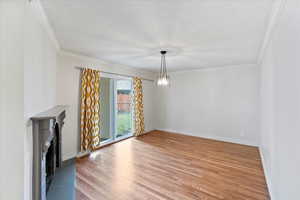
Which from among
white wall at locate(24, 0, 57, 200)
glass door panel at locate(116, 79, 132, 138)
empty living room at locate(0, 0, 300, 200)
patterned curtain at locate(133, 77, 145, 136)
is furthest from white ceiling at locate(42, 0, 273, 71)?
patterned curtain at locate(133, 77, 145, 136)

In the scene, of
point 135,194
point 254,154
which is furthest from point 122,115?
point 254,154

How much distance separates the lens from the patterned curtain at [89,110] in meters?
3.38

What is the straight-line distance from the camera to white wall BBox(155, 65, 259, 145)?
4.13m

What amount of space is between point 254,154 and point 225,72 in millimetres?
2386

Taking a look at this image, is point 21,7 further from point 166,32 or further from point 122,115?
point 122,115

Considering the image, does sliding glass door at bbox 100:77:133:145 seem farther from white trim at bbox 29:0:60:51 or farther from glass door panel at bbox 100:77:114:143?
white trim at bbox 29:0:60:51

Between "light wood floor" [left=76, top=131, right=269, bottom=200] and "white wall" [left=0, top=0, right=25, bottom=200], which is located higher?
"white wall" [left=0, top=0, right=25, bottom=200]

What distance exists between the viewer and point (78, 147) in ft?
11.0

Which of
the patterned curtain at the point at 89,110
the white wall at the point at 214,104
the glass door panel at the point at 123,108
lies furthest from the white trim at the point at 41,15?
the white wall at the point at 214,104

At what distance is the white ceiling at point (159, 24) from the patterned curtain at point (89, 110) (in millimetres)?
769

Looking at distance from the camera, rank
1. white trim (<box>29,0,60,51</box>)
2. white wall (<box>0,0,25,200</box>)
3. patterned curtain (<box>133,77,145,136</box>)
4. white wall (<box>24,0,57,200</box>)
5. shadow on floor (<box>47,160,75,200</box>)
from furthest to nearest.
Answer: patterned curtain (<box>133,77,145,136</box>) < shadow on floor (<box>47,160,75,200</box>) < white trim (<box>29,0,60,51</box>) < white wall (<box>24,0,57,200</box>) < white wall (<box>0,0,25,200</box>)

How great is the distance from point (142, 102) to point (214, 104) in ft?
7.96

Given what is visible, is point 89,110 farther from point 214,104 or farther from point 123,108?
point 214,104

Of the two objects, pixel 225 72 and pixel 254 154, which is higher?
pixel 225 72
